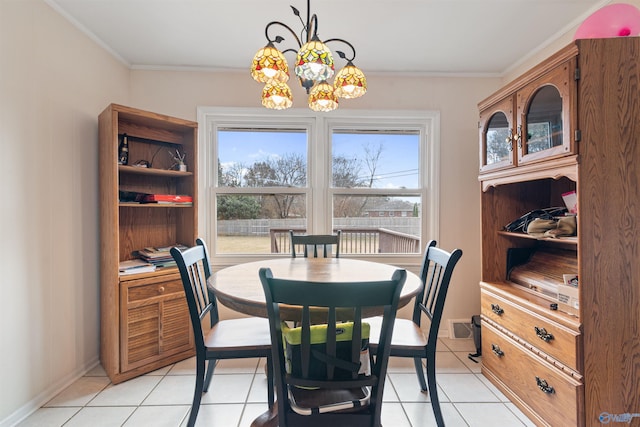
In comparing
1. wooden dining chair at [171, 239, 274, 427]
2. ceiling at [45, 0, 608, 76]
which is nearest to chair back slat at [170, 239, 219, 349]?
wooden dining chair at [171, 239, 274, 427]

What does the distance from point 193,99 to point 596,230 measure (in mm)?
2989

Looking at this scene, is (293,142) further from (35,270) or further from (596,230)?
(596,230)

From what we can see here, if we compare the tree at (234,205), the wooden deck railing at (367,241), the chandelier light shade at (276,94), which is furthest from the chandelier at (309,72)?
the wooden deck railing at (367,241)

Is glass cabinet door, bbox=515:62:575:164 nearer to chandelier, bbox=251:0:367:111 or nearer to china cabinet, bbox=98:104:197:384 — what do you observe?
chandelier, bbox=251:0:367:111

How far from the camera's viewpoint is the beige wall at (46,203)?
1.66 metres

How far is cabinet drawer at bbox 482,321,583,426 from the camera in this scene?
4.83 feet

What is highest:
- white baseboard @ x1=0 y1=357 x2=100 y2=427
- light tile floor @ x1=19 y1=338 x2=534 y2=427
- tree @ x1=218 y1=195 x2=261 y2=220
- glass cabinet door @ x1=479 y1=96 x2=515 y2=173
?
glass cabinet door @ x1=479 y1=96 x2=515 y2=173

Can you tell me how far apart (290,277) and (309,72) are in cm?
102

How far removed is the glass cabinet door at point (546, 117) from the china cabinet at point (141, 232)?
2.34 metres

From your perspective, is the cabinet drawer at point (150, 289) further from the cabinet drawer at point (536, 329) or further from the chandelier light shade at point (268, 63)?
the cabinet drawer at point (536, 329)

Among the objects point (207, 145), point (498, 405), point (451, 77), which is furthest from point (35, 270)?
point (451, 77)

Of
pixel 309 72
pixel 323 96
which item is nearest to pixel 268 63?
pixel 309 72

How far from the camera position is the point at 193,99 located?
2.76 m

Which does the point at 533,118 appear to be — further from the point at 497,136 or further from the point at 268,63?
the point at 268,63
